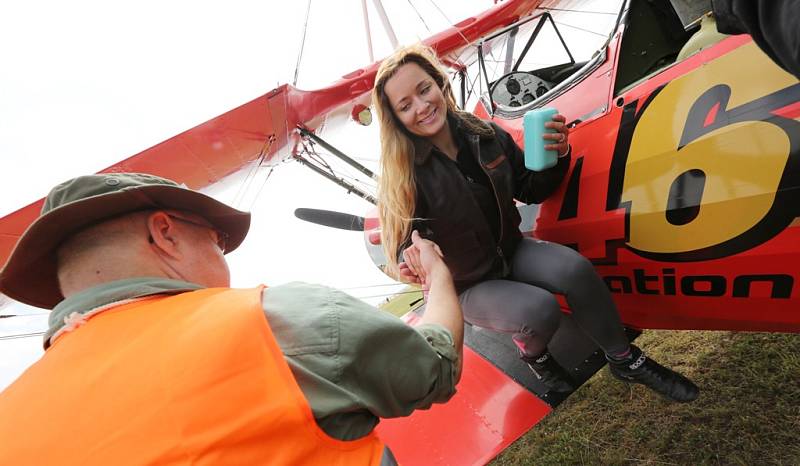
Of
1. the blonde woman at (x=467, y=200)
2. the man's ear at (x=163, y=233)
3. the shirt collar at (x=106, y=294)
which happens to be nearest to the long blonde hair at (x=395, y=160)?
the blonde woman at (x=467, y=200)

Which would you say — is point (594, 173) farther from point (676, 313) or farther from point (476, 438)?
point (476, 438)

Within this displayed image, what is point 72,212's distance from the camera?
0.82 m

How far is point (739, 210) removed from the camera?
44.7 inches

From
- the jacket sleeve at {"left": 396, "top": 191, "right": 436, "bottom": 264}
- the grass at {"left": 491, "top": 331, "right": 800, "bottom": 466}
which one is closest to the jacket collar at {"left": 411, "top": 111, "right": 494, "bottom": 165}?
the jacket sleeve at {"left": 396, "top": 191, "right": 436, "bottom": 264}

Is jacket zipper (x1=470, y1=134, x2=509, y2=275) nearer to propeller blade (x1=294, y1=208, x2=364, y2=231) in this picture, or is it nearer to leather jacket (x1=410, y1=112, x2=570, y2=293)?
leather jacket (x1=410, y1=112, x2=570, y2=293)

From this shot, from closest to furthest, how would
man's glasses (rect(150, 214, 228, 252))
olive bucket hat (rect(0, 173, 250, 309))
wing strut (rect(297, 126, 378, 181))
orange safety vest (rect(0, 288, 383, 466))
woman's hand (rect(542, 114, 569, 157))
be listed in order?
orange safety vest (rect(0, 288, 383, 466)) < olive bucket hat (rect(0, 173, 250, 309)) < man's glasses (rect(150, 214, 228, 252)) < woman's hand (rect(542, 114, 569, 157)) < wing strut (rect(297, 126, 378, 181))

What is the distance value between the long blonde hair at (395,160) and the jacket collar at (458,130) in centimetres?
3

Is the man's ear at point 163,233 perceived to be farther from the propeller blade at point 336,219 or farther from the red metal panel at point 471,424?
the propeller blade at point 336,219

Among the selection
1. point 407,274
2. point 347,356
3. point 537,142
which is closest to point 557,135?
point 537,142

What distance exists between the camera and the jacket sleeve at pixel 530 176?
164cm

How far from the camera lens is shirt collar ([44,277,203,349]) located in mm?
756

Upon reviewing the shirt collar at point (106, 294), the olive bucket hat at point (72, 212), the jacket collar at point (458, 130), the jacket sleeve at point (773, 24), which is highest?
the olive bucket hat at point (72, 212)

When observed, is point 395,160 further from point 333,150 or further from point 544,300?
point 333,150

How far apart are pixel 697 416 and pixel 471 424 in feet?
3.81
